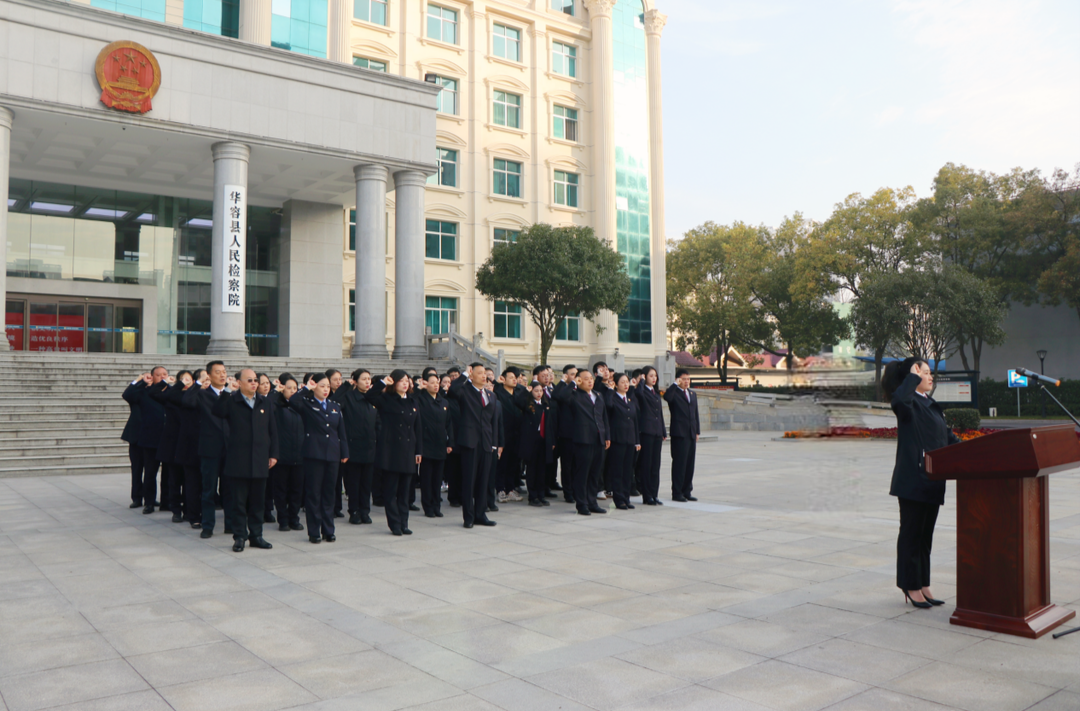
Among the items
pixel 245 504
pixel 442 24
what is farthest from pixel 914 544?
pixel 442 24

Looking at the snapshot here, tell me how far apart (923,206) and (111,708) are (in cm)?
4613

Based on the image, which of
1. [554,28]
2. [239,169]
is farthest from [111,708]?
[554,28]

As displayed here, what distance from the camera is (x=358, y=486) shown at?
9.83 metres

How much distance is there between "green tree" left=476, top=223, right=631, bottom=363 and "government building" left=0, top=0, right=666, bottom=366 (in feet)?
9.38

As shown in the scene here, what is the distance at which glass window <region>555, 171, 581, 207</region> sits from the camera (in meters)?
39.2

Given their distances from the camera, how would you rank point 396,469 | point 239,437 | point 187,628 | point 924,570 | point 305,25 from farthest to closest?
point 305,25, point 396,469, point 239,437, point 924,570, point 187,628

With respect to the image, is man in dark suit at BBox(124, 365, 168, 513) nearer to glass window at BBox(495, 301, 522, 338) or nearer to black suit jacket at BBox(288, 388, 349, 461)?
black suit jacket at BBox(288, 388, 349, 461)

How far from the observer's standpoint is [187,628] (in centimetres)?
516

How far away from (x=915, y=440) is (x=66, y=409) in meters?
17.3

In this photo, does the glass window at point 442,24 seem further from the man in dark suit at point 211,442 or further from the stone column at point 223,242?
the man in dark suit at point 211,442

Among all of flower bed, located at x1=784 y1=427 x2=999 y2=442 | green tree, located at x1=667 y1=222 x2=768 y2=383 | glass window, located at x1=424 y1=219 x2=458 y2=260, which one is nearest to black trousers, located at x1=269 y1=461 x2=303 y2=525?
flower bed, located at x1=784 y1=427 x2=999 y2=442

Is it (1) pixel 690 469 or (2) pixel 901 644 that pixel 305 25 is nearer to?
A: (1) pixel 690 469

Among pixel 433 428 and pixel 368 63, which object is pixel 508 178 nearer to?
pixel 368 63

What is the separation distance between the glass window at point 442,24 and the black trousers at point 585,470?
29.7 metres
